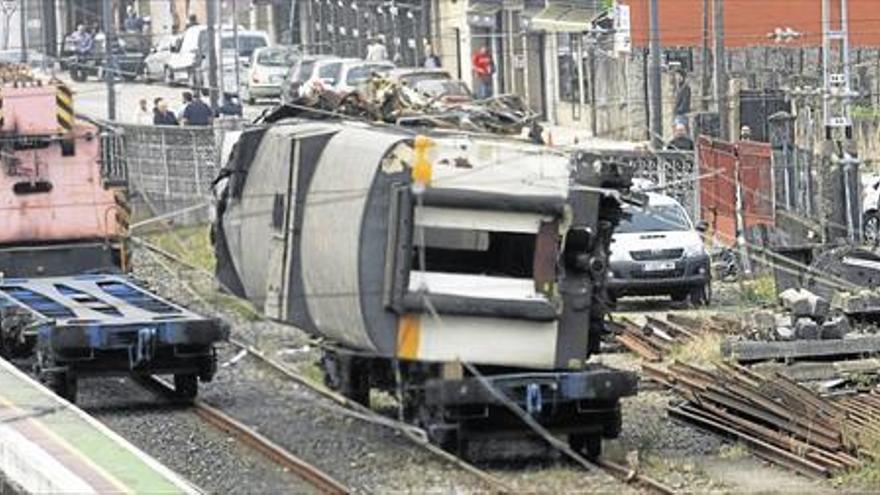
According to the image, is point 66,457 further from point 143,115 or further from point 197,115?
point 143,115

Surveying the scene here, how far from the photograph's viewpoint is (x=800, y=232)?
111 ft

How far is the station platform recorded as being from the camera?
16.3 meters

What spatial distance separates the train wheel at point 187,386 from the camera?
23.8 metres

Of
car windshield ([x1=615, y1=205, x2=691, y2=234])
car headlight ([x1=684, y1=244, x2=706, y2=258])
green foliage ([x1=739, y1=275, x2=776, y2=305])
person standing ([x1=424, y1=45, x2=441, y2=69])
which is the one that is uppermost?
person standing ([x1=424, y1=45, x2=441, y2=69])

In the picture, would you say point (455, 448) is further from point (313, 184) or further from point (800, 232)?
point (800, 232)

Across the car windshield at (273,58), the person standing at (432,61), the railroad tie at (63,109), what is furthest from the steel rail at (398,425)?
the car windshield at (273,58)

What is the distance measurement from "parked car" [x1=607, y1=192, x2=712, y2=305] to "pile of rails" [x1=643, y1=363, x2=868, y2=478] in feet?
29.1

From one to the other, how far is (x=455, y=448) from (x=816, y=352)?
4.88m

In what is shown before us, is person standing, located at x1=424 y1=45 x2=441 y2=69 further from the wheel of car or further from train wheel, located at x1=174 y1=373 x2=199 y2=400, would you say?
train wheel, located at x1=174 y1=373 x2=199 y2=400

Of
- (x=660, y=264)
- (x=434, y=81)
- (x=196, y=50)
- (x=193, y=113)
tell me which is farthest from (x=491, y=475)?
(x=196, y=50)

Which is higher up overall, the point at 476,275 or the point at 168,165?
the point at 476,275

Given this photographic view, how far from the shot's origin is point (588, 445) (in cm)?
1992

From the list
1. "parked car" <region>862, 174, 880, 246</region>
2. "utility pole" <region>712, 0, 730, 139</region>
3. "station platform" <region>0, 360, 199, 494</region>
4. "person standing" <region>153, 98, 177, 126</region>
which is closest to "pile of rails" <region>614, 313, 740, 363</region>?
"station platform" <region>0, 360, 199, 494</region>

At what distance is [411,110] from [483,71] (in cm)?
3647
